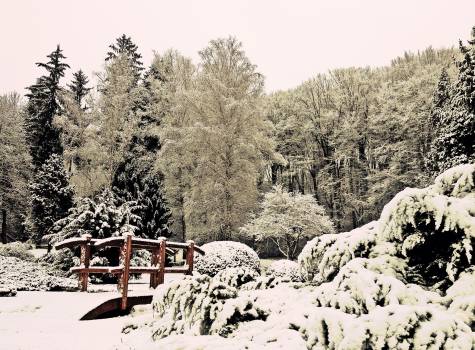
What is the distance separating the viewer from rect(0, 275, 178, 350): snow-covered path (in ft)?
18.8

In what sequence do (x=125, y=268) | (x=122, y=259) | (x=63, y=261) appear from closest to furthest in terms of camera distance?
(x=125, y=268)
(x=122, y=259)
(x=63, y=261)

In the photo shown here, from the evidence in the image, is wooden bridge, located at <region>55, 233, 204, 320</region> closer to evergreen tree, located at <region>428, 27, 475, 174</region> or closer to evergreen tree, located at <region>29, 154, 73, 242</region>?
evergreen tree, located at <region>428, 27, 475, 174</region>

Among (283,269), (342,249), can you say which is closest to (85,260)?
(283,269)

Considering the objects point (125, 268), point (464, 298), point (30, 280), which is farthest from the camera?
point (30, 280)

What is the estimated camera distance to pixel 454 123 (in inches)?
738

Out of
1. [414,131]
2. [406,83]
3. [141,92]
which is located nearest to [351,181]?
[414,131]

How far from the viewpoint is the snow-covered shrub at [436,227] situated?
368 centimetres

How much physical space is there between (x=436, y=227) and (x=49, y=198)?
2974cm

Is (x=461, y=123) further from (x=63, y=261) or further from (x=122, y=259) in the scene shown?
(x=63, y=261)

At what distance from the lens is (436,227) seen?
3.67 m

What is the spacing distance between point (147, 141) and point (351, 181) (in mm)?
16443

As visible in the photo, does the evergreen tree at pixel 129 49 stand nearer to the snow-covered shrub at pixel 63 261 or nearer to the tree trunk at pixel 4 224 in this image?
the tree trunk at pixel 4 224

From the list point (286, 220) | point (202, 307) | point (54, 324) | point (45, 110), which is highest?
point (45, 110)

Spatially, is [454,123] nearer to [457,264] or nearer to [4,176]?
[457,264]
